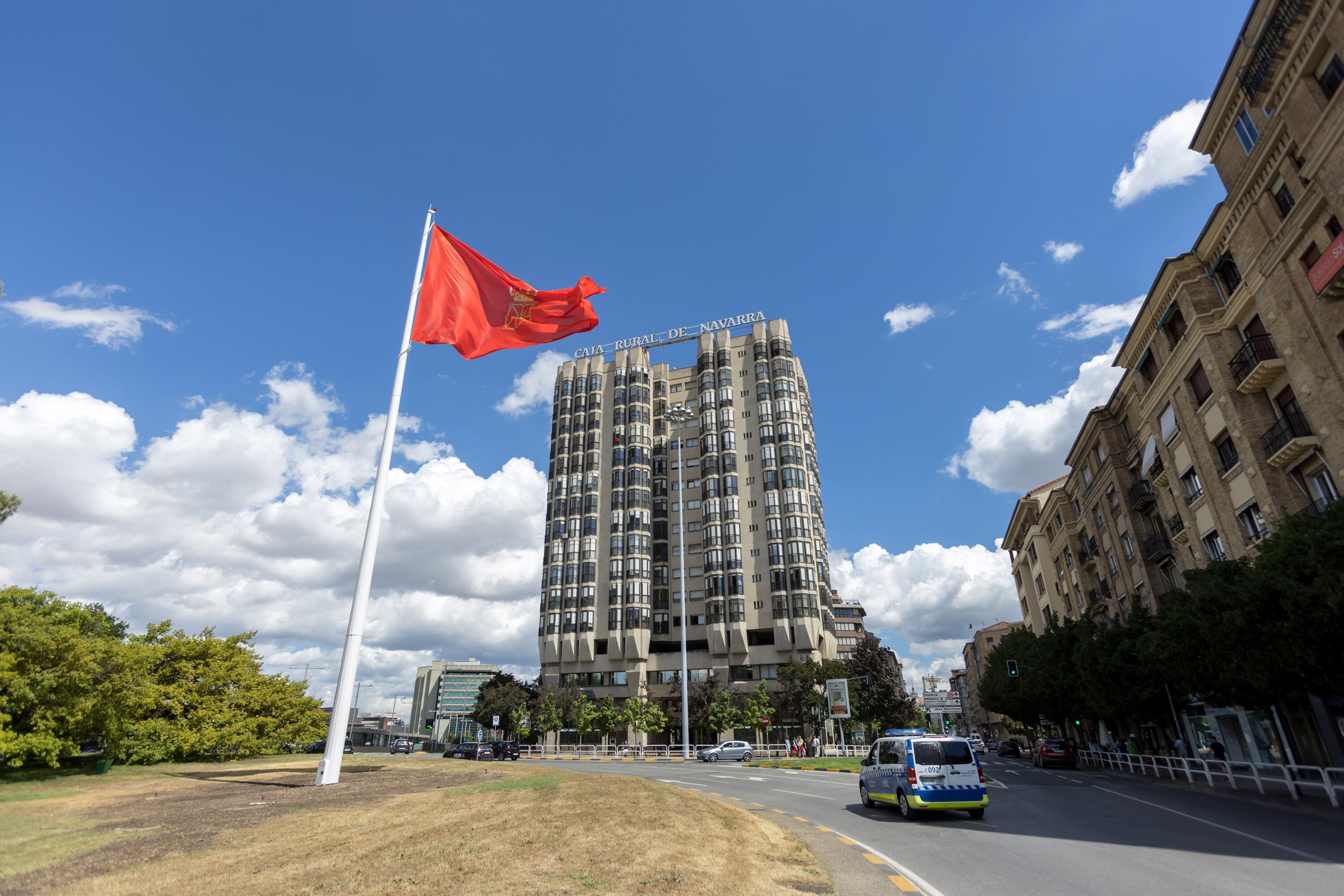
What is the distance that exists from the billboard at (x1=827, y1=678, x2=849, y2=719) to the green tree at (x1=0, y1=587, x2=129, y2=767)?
4644cm

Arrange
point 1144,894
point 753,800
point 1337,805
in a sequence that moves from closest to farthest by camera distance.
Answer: point 1144,894
point 1337,805
point 753,800

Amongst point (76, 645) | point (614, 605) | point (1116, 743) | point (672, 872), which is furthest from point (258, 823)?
point (614, 605)

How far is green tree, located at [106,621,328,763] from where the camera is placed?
93.5 feet

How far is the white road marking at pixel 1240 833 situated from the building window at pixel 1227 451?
15.6 m

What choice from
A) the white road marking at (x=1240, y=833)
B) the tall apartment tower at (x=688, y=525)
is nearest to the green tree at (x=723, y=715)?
the tall apartment tower at (x=688, y=525)

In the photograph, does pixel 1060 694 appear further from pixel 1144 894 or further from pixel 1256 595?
pixel 1144 894

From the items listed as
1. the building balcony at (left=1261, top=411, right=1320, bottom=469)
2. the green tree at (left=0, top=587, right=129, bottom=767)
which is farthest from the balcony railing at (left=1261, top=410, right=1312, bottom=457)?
the green tree at (left=0, top=587, right=129, bottom=767)

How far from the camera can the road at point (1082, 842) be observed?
9172 millimetres

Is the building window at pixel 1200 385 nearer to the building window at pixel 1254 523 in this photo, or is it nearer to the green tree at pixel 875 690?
the building window at pixel 1254 523

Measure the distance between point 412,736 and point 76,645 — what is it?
357 feet

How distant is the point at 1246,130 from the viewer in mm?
25438

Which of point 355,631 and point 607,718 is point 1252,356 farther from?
point 607,718

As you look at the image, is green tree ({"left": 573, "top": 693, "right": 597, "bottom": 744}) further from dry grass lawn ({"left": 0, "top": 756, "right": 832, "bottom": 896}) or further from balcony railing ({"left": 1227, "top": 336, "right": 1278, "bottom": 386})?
balcony railing ({"left": 1227, "top": 336, "right": 1278, "bottom": 386})

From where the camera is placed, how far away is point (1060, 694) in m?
41.1
